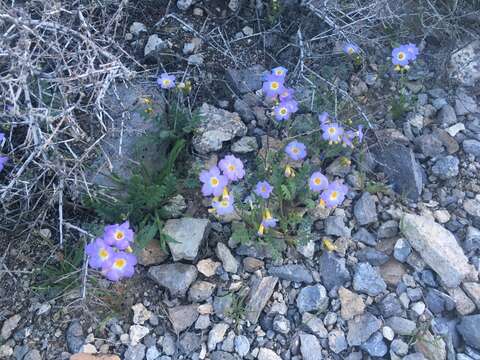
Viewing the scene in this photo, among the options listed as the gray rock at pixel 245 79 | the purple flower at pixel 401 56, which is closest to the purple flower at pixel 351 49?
the purple flower at pixel 401 56

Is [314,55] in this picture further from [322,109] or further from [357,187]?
[357,187]

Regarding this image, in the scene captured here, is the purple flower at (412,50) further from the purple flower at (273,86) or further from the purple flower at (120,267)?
the purple flower at (120,267)

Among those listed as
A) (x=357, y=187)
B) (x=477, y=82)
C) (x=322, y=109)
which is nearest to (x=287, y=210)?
(x=357, y=187)

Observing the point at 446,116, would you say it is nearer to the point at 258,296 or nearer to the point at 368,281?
the point at 368,281

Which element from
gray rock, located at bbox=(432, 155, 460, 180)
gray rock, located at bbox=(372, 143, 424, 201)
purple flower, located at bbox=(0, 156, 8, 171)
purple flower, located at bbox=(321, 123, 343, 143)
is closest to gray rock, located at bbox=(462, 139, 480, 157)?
gray rock, located at bbox=(432, 155, 460, 180)

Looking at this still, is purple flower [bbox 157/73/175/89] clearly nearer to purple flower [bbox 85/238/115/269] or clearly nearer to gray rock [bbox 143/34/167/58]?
gray rock [bbox 143/34/167/58]

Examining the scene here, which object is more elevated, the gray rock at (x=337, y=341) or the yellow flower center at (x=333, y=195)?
the yellow flower center at (x=333, y=195)

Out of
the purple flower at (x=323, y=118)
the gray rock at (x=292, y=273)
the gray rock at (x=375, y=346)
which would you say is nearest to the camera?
the gray rock at (x=375, y=346)

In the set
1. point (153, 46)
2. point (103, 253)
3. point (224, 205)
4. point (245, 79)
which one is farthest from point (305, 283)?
point (153, 46)
